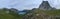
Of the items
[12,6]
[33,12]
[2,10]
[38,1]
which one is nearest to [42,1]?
[38,1]

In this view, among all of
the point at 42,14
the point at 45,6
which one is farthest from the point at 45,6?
the point at 42,14

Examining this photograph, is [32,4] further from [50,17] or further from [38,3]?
[50,17]

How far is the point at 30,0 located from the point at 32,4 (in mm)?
56

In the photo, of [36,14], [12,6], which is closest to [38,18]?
[36,14]

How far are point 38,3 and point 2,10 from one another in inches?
17.1

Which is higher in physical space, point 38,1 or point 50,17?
point 38,1

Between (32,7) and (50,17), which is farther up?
(32,7)

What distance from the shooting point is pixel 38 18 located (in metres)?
1.91

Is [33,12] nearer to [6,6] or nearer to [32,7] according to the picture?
[32,7]

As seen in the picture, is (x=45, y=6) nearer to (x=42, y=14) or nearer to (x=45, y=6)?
(x=45, y=6)

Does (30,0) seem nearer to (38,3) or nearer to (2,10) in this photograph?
(38,3)

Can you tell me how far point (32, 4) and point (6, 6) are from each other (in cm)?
31

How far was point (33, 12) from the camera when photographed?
191 cm

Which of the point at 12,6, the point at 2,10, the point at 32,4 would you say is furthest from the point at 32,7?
the point at 2,10
